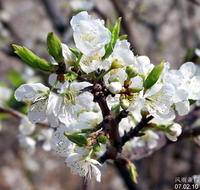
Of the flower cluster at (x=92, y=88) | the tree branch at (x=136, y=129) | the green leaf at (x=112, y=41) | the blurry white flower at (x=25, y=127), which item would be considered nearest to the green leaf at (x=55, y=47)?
the flower cluster at (x=92, y=88)

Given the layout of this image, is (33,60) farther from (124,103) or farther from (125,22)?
(125,22)

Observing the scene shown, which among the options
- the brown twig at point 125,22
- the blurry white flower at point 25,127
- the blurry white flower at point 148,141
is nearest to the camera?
the blurry white flower at point 148,141

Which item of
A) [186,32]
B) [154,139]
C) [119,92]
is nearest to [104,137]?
[119,92]

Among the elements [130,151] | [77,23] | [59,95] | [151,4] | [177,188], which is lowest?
[151,4]

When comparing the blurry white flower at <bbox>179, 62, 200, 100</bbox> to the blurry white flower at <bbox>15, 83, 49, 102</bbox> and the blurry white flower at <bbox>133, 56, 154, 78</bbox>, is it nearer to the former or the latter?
the blurry white flower at <bbox>133, 56, 154, 78</bbox>

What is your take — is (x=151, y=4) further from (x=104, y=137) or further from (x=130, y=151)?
(x=104, y=137)

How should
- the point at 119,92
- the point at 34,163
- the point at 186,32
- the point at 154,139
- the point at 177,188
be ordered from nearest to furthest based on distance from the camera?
the point at 119,92, the point at 154,139, the point at 177,188, the point at 186,32, the point at 34,163

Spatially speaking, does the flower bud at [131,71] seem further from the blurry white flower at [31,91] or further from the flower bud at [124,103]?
the blurry white flower at [31,91]

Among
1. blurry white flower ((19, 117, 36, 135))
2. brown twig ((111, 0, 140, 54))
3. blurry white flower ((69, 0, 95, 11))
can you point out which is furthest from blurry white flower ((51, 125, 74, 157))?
blurry white flower ((69, 0, 95, 11))
